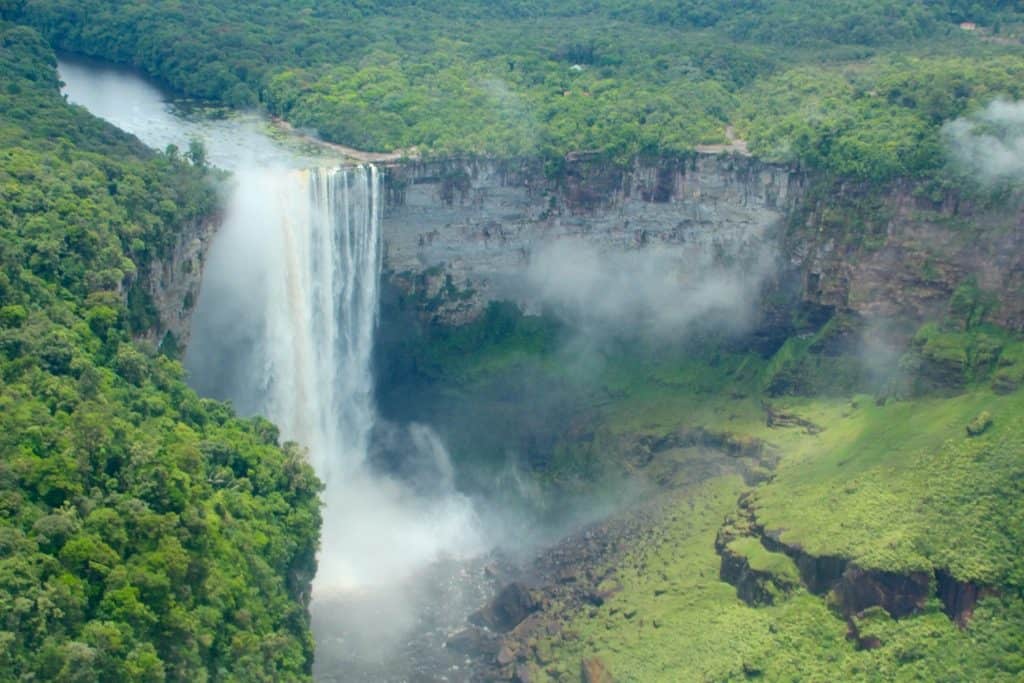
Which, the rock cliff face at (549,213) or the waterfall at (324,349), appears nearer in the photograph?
the waterfall at (324,349)

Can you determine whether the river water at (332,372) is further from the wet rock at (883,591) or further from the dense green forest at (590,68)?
the wet rock at (883,591)

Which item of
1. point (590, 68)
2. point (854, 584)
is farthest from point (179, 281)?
point (590, 68)

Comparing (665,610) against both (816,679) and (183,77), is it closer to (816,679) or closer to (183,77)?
(816,679)

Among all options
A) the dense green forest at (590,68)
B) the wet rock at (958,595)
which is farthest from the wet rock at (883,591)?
the dense green forest at (590,68)

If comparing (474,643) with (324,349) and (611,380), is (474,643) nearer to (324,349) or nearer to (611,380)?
(324,349)

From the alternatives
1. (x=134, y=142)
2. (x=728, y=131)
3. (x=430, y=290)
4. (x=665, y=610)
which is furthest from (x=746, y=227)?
(x=134, y=142)

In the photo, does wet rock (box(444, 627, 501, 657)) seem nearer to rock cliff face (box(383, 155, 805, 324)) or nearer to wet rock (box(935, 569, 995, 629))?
wet rock (box(935, 569, 995, 629))

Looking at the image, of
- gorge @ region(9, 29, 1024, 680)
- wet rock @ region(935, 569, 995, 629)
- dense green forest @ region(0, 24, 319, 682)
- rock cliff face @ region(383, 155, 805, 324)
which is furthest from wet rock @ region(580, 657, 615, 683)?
rock cliff face @ region(383, 155, 805, 324)
